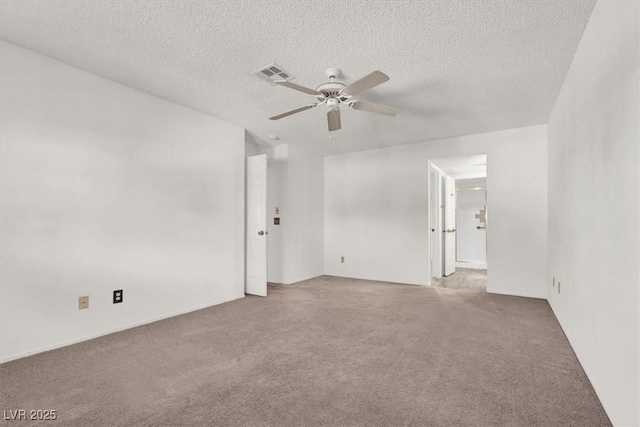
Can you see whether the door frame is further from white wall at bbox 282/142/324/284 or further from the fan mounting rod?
the fan mounting rod

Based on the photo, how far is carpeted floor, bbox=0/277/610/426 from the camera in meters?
1.78

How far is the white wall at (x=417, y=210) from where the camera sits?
454 centimetres

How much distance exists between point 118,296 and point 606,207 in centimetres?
393

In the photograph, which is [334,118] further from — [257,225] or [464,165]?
[464,165]

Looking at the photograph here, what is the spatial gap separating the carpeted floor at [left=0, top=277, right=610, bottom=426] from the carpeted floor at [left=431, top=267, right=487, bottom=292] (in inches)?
69.2

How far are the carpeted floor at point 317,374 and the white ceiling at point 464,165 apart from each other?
278 centimetres

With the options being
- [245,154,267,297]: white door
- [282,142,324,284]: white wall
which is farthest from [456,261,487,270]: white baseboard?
[245,154,267,297]: white door

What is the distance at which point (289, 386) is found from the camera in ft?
6.81

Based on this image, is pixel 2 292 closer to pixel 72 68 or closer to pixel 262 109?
pixel 72 68

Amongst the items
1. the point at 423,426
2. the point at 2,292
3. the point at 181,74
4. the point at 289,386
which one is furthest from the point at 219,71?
the point at 423,426

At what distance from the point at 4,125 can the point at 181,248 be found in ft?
6.14

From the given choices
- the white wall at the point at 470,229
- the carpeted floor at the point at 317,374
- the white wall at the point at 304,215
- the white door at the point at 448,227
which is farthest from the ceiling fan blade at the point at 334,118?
the white wall at the point at 470,229

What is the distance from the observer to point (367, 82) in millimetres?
2428

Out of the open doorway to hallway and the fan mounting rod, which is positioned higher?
the fan mounting rod
